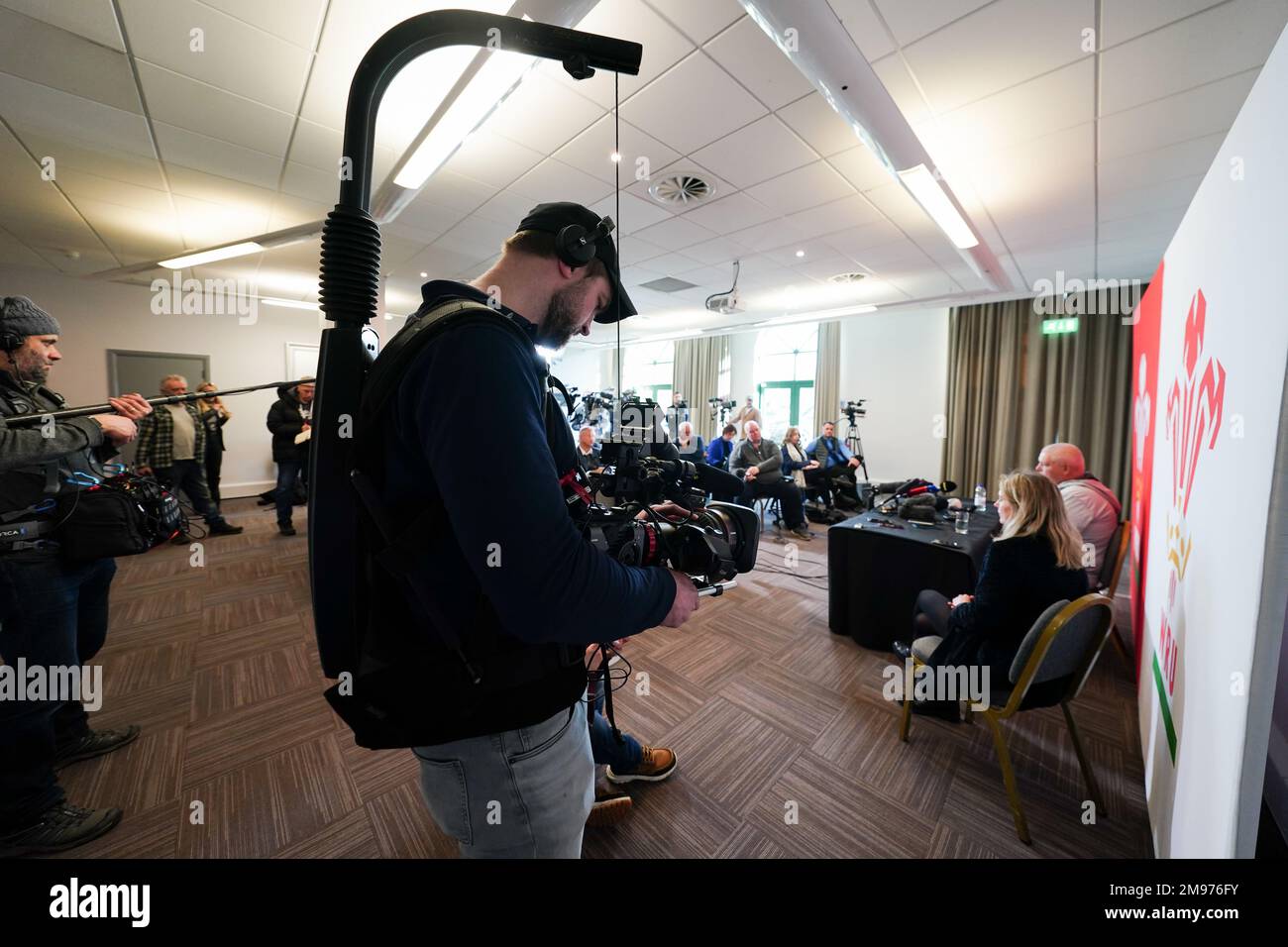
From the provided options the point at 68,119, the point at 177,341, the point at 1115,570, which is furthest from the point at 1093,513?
the point at 177,341

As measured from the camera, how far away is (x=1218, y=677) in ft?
2.84

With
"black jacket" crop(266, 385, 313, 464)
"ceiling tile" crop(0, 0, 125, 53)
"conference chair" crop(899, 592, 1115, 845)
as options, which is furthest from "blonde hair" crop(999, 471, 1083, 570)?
"black jacket" crop(266, 385, 313, 464)

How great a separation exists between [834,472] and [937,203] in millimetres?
3300

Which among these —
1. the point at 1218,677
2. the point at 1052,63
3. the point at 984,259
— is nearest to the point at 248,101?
the point at 1052,63

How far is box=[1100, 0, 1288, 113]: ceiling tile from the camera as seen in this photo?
5.56 ft

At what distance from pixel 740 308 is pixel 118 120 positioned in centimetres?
468

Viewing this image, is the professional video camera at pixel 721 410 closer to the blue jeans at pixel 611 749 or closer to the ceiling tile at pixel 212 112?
the ceiling tile at pixel 212 112

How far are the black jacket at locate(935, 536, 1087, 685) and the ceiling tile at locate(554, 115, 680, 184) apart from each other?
2.50 meters

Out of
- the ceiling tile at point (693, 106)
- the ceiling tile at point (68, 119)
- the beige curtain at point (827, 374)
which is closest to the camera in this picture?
the ceiling tile at point (693, 106)

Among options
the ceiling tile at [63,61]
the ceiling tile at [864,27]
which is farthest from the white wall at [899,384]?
the ceiling tile at [63,61]

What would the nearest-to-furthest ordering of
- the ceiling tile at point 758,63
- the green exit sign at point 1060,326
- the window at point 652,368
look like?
the ceiling tile at point 758,63 < the green exit sign at point 1060,326 < the window at point 652,368

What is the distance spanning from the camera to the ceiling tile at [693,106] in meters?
2.04

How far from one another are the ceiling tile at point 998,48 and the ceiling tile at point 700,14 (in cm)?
79

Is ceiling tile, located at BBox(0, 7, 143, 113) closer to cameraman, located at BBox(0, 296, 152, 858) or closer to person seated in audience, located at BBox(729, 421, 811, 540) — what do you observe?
cameraman, located at BBox(0, 296, 152, 858)
